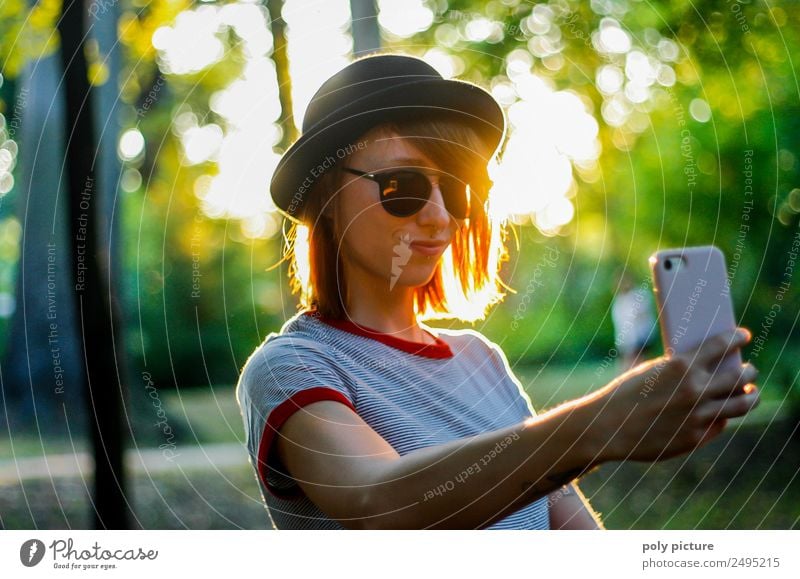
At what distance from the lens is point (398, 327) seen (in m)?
0.83

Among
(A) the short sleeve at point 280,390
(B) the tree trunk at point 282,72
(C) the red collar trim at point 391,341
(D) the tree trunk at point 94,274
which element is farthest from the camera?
(D) the tree trunk at point 94,274

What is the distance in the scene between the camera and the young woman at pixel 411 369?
1.98 feet

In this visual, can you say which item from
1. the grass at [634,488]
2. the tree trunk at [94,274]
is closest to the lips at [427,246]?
the tree trunk at [94,274]

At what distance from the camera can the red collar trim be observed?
0.79 metres

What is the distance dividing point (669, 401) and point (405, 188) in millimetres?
347

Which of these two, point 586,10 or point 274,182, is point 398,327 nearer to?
point 274,182

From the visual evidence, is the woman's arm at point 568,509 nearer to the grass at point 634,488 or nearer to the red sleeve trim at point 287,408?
the red sleeve trim at point 287,408

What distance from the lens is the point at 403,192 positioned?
817mm

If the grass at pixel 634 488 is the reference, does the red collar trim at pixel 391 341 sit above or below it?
above

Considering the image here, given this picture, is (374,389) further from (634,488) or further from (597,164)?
(634,488)

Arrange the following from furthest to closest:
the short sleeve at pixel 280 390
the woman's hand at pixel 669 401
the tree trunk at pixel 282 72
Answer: the tree trunk at pixel 282 72, the short sleeve at pixel 280 390, the woman's hand at pixel 669 401

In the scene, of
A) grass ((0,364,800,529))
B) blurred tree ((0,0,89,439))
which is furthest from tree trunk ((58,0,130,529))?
grass ((0,364,800,529))

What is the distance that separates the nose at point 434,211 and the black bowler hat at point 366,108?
70 millimetres

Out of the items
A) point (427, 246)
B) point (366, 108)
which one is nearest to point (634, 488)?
point (427, 246)
